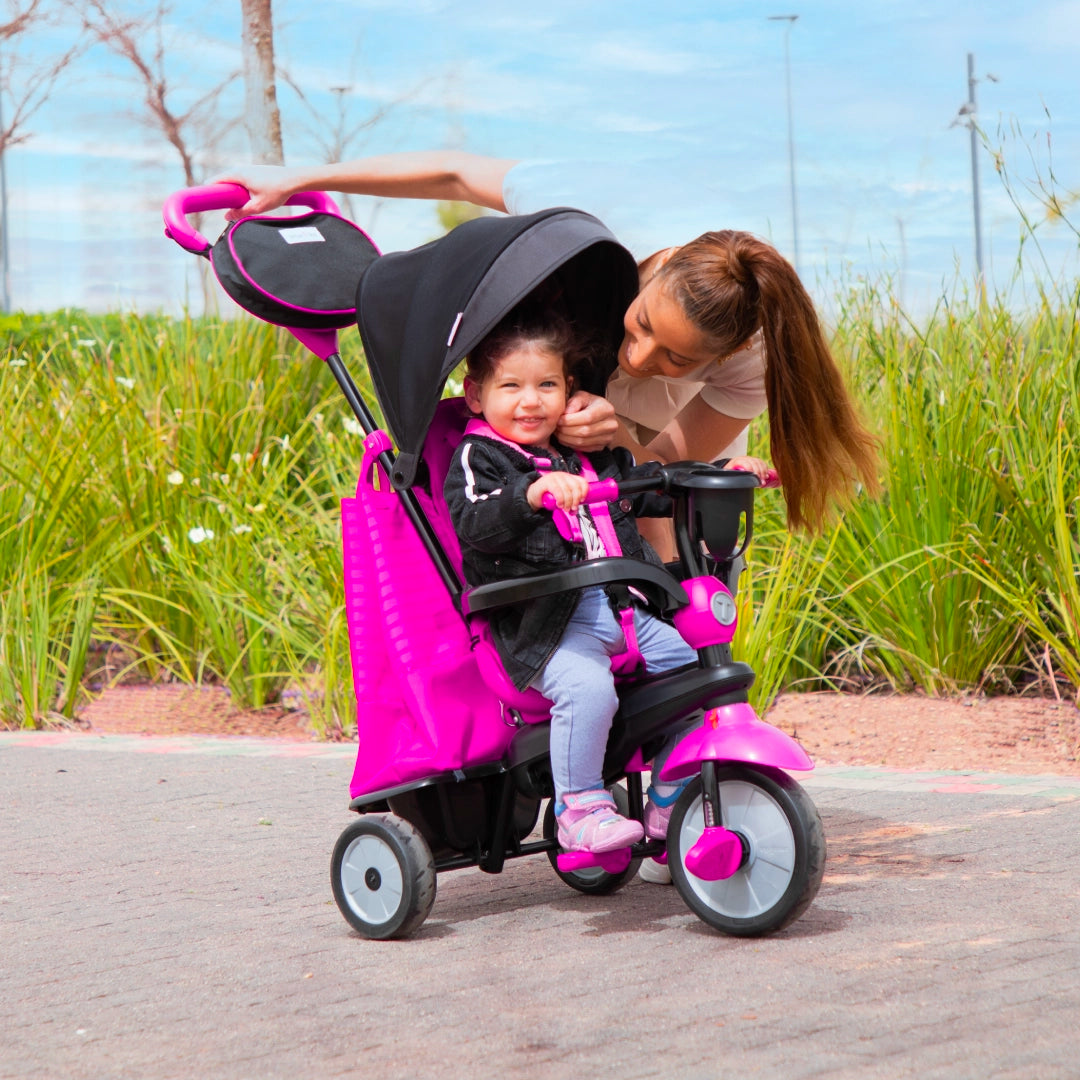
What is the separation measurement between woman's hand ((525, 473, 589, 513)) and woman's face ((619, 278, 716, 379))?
595 mm

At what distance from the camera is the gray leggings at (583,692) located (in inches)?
122

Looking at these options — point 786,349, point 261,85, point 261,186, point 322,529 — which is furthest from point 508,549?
point 261,85

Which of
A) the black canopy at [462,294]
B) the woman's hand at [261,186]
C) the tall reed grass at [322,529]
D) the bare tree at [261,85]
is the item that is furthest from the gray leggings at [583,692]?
the bare tree at [261,85]

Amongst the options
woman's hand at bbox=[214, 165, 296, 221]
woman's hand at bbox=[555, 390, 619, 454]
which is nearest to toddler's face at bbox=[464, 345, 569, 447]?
woman's hand at bbox=[555, 390, 619, 454]

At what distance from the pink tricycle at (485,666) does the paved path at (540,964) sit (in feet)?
0.61

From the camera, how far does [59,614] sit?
7.02m

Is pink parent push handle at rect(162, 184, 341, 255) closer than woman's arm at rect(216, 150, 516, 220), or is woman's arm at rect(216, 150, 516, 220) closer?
pink parent push handle at rect(162, 184, 341, 255)

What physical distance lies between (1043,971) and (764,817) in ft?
2.05

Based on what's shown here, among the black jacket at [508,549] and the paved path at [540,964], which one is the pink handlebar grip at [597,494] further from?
the paved path at [540,964]

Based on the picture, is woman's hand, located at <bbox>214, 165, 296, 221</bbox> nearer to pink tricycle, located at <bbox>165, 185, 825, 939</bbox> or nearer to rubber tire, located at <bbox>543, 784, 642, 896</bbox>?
pink tricycle, located at <bbox>165, 185, 825, 939</bbox>

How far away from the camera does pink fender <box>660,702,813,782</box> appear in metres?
2.93

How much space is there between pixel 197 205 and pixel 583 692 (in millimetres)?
1857

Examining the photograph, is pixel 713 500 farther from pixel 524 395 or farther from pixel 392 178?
pixel 392 178

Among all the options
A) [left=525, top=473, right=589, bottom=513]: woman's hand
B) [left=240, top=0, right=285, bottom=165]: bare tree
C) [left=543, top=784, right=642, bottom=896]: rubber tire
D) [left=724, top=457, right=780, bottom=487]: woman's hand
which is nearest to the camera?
[left=525, top=473, right=589, bottom=513]: woman's hand
